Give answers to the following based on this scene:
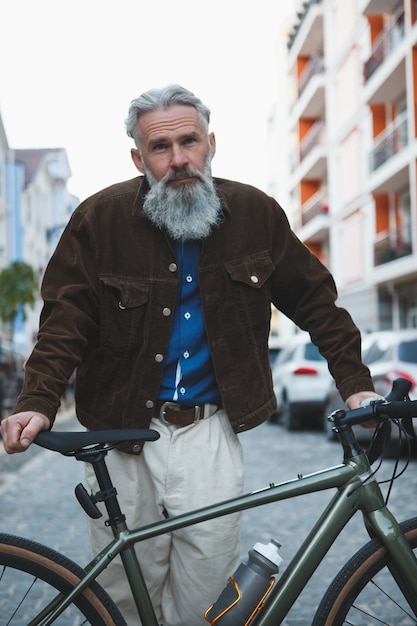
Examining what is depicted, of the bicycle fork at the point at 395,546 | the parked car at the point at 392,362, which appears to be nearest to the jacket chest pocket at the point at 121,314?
the bicycle fork at the point at 395,546

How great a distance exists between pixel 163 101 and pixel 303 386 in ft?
37.3

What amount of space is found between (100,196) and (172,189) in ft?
0.80

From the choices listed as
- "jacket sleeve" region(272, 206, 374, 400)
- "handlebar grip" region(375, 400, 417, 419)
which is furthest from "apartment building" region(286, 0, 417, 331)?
"handlebar grip" region(375, 400, 417, 419)

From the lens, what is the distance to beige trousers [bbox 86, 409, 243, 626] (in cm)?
274

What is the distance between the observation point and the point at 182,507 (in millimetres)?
2744

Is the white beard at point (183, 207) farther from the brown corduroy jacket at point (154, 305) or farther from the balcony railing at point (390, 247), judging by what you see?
the balcony railing at point (390, 247)

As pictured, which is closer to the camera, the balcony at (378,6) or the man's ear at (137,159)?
the man's ear at (137,159)

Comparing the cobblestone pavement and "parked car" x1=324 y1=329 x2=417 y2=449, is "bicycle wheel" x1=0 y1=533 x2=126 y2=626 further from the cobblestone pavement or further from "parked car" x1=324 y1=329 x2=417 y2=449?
"parked car" x1=324 y1=329 x2=417 y2=449

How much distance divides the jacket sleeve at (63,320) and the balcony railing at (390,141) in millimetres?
23884

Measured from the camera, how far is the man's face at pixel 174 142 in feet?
8.98

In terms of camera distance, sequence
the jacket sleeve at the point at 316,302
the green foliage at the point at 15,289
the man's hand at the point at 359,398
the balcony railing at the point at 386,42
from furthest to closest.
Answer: the green foliage at the point at 15,289, the balcony railing at the point at 386,42, the jacket sleeve at the point at 316,302, the man's hand at the point at 359,398

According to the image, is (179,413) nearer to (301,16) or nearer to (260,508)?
(260,508)

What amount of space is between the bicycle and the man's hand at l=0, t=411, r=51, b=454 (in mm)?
44

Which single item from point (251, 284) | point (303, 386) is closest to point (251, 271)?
point (251, 284)
